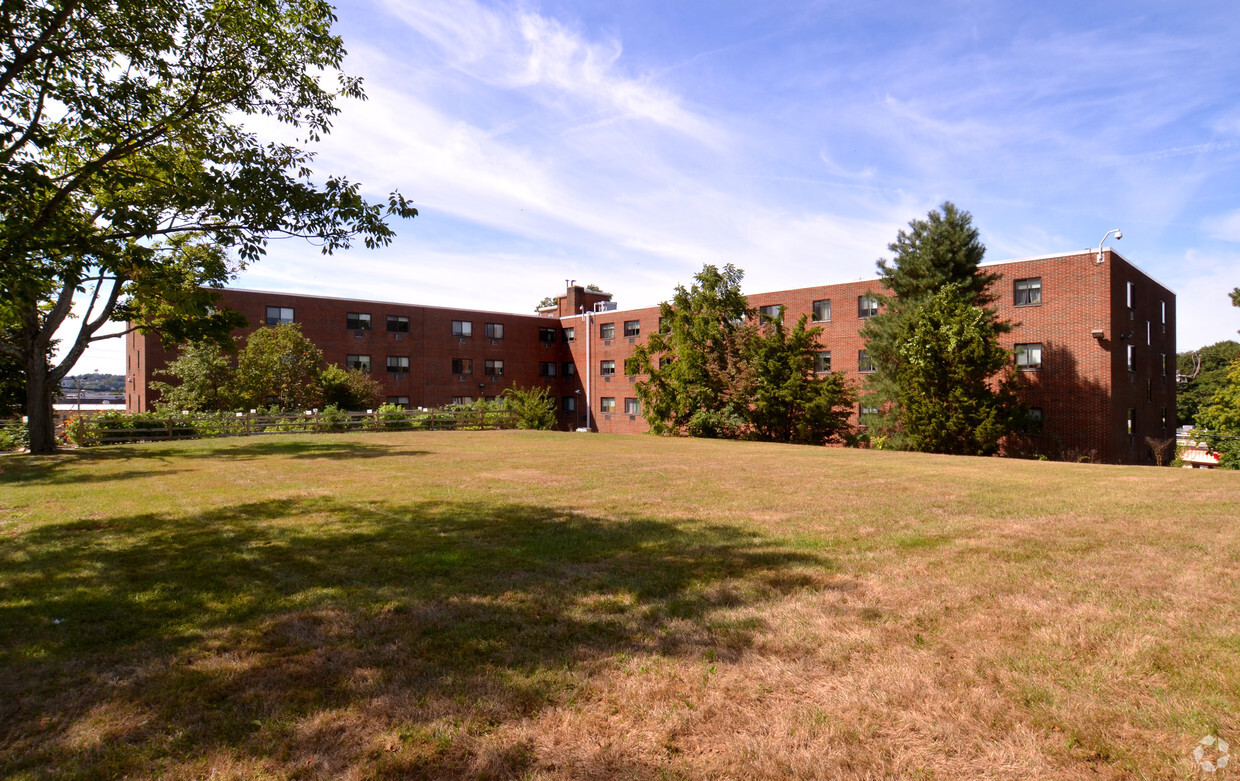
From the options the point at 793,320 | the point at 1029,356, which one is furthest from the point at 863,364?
the point at 1029,356

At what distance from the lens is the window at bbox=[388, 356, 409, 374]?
171 ft

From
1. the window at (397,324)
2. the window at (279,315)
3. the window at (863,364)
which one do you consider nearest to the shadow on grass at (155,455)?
the window at (279,315)

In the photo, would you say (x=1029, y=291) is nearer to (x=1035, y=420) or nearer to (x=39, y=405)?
(x=1035, y=420)

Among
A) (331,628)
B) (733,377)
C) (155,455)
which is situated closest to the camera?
(331,628)

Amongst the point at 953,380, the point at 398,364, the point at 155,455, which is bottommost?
the point at 155,455

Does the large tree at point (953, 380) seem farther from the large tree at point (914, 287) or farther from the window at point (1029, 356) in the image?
the window at point (1029, 356)

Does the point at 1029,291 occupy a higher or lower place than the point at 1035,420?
higher

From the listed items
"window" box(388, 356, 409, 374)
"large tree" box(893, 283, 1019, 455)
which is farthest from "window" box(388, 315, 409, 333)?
"large tree" box(893, 283, 1019, 455)

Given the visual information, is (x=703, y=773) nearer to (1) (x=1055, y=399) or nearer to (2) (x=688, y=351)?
(2) (x=688, y=351)

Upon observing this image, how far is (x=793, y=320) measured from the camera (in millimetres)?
45375

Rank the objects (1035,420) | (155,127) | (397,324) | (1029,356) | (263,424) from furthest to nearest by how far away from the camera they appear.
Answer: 1. (397,324)
2. (1029,356)
3. (263,424)
4. (1035,420)
5. (155,127)

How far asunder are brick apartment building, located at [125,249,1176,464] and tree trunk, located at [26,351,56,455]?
22909 millimetres

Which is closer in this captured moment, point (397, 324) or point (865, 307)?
point (865, 307)

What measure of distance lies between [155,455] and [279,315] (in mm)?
28098
